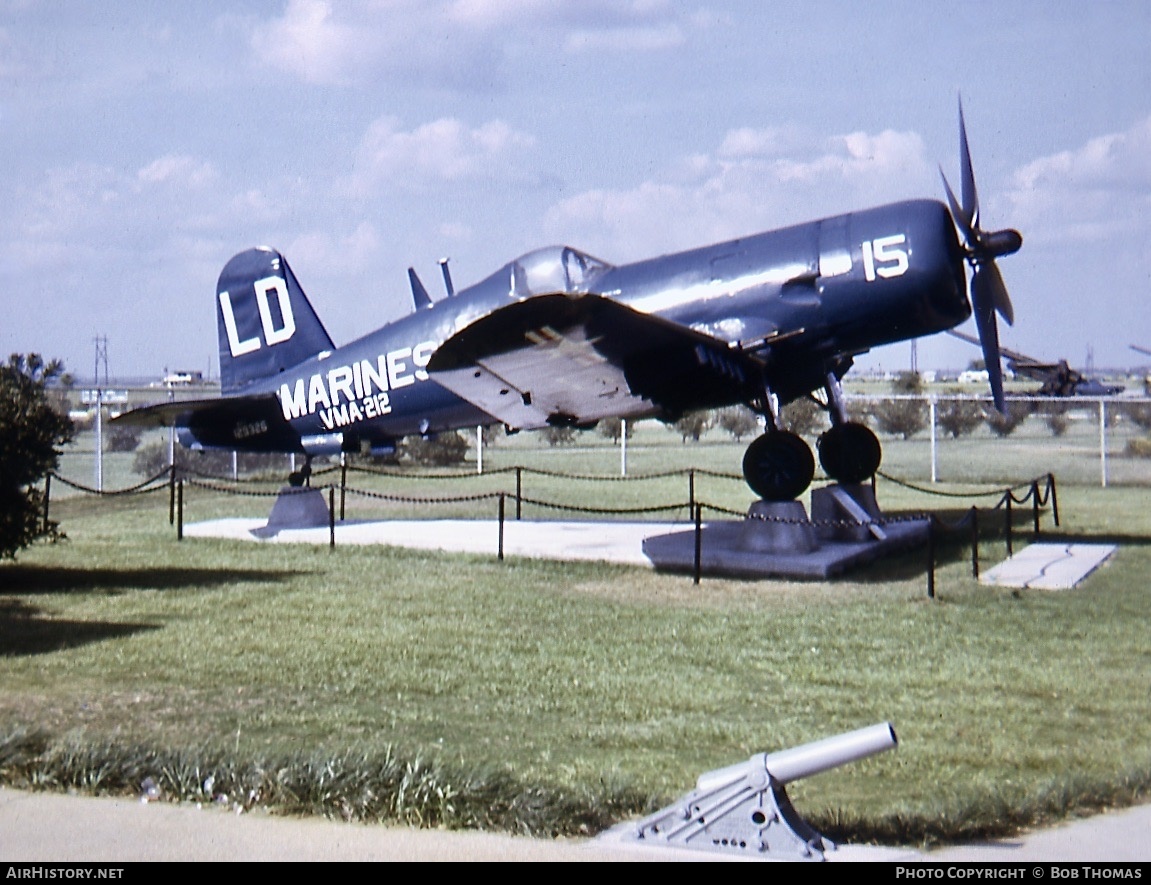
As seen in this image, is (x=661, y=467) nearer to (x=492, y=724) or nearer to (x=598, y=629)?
(x=598, y=629)

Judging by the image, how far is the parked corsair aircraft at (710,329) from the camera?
1060 centimetres

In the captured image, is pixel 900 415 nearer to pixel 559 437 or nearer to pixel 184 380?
pixel 559 437

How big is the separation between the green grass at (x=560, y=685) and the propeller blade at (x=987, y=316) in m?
1.99

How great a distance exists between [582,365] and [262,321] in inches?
238

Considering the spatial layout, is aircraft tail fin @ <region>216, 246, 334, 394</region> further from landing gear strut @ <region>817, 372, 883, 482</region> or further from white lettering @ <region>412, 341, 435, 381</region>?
landing gear strut @ <region>817, 372, 883, 482</region>

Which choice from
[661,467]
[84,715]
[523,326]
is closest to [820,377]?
[523,326]

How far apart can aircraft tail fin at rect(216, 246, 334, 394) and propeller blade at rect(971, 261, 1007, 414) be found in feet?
26.3

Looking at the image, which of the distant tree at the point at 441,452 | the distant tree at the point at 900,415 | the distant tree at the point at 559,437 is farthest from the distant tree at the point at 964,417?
the distant tree at the point at 441,452

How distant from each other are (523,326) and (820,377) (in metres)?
3.76

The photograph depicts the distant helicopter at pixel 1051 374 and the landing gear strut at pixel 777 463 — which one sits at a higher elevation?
the distant helicopter at pixel 1051 374

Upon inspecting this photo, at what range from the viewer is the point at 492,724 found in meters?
5.65

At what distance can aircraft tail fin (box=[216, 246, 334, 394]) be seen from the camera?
15266mm

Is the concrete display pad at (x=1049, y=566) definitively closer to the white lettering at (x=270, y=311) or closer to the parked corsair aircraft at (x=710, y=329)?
the parked corsair aircraft at (x=710, y=329)

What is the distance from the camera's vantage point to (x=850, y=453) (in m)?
12.7
